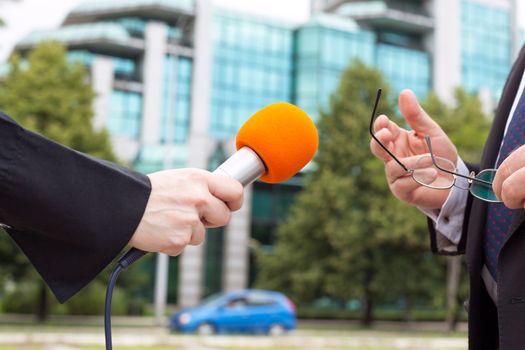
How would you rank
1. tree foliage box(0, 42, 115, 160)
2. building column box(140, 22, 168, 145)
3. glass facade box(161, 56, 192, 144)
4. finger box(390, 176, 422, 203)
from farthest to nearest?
glass facade box(161, 56, 192, 144)
building column box(140, 22, 168, 145)
tree foliage box(0, 42, 115, 160)
finger box(390, 176, 422, 203)

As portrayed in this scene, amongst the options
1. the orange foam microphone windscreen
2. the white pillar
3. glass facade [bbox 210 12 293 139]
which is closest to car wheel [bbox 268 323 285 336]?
the orange foam microphone windscreen

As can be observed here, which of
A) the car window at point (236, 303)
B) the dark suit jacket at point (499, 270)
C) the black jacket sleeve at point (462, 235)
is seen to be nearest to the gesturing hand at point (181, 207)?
the dark suit jacket at point (499, 270)

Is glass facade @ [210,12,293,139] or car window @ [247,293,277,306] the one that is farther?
glass facade @ [210,12,293,139]

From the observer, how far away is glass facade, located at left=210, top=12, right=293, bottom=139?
46.9 m

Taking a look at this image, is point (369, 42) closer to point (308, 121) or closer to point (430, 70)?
point (430, 70)

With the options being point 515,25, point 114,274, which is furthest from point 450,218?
point 515,25

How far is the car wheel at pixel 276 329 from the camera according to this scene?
2048 centimetres

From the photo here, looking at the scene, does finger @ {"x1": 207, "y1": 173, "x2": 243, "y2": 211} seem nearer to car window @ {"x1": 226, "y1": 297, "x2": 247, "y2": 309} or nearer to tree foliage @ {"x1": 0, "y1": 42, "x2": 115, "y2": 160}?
car window @ {"x1": 226, "y1": 297, "x2": 247, "y2": 309}

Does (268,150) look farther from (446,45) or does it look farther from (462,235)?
(446,45)

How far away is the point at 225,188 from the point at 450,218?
3.23 feet

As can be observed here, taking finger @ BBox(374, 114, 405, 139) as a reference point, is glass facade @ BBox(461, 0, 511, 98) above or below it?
above

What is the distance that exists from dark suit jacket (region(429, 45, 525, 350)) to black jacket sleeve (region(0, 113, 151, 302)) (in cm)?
84

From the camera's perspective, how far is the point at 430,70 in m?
50.6

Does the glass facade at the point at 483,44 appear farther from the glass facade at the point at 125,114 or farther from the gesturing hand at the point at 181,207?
the gesturing hand at the point at 181,207
